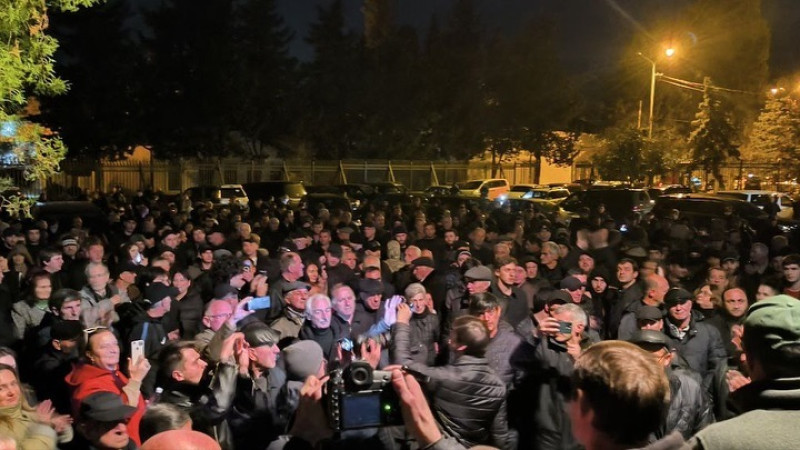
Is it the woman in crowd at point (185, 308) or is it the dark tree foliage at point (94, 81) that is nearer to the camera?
the woman in crowd at point (185, 308)

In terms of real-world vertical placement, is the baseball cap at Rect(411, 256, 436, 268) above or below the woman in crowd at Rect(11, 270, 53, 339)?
above

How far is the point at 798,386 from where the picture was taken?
225 cm

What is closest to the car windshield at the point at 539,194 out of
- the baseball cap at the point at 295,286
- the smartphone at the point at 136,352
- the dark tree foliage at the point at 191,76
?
the dark tree foliage at the point at 191,76

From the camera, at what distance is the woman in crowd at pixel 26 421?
3.78 m

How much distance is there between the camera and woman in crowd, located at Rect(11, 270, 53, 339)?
22.7ft

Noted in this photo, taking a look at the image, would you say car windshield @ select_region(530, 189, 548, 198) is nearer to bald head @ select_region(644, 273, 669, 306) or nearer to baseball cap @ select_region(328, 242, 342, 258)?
baseball cap @ select_region(328, 242, 342, 258)

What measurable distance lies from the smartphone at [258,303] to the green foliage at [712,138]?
37980mm

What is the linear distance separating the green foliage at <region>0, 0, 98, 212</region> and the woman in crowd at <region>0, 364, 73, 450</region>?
2.97m

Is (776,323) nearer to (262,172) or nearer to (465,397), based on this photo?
(465,397)

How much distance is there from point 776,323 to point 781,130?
41.3 meters

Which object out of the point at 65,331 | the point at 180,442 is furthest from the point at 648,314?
the point at 65,331

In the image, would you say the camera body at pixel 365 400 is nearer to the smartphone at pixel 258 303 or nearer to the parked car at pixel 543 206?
the smartphone at pixel 258 303

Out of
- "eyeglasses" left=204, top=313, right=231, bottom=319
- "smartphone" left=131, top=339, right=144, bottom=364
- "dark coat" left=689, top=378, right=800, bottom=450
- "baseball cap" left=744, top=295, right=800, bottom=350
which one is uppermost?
"baseball cap" left=744, top=295, right=800, bottom=350

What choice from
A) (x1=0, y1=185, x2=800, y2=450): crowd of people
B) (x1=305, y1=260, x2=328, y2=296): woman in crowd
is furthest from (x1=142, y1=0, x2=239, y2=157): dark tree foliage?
(x1=305, y1=260, x2=328, y2=296): woman in crowd
